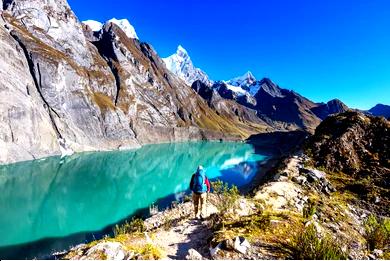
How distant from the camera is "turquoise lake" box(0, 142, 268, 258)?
37.3 meters

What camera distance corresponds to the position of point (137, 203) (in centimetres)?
5566

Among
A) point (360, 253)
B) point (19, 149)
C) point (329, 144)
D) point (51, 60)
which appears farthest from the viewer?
point (51, 60)

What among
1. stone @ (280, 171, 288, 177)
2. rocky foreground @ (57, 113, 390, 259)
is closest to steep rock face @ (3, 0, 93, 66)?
stone @ (280, 171, 288, 177)

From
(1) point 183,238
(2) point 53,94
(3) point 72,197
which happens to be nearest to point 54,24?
(2) point 53,94

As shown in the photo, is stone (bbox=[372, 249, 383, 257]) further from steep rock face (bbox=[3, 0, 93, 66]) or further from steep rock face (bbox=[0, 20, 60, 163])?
steep rock face (bbox=[3, 0, 93, 66])

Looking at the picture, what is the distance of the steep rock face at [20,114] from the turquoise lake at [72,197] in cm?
716

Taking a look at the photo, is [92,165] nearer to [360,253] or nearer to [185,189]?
[185,189]

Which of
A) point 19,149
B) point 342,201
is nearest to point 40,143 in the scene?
point 19,149

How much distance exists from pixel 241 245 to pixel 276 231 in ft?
9.28

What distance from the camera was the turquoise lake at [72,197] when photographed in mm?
37312

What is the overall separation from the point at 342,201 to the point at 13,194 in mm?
51187

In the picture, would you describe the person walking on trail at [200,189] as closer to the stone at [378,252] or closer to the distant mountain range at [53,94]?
the stone at [378,252]

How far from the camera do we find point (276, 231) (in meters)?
15.2

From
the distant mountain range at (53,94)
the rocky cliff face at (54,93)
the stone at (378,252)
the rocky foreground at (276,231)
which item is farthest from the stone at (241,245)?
the rocky cliff face at (54,93)
